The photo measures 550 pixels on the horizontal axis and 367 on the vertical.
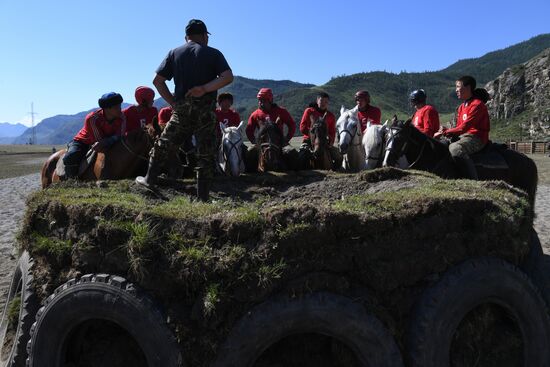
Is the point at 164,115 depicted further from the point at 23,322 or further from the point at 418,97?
the point at 23,322

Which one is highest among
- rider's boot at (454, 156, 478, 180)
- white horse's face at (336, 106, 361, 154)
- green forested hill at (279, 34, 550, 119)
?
green forested hill at (279, 34, 550, 119)

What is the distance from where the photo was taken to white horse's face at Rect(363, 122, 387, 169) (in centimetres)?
875

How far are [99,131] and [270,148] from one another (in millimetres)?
2977

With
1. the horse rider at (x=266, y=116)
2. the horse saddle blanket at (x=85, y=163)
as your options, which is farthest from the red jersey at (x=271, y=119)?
the horse saddle blanket at (x=85, y=163)

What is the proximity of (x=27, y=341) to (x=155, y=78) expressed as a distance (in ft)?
10.5

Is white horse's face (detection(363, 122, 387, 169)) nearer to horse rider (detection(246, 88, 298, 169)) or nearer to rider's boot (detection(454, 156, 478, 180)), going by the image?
rider's boot (detection(454, 156, 478, 180))

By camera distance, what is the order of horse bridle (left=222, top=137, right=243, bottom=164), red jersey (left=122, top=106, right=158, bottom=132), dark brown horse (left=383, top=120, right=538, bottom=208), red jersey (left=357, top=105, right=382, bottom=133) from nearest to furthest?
1. horse bridle (left=222, top=137, right=243, bottom=164)
2. dark brown horse (left=383, top=120, right=538, bottom=208)
3. red jersey (left=122, top=106, right=158, bottom=132)
4. red jersey (left=357, top=105, right=382, bottom=133)

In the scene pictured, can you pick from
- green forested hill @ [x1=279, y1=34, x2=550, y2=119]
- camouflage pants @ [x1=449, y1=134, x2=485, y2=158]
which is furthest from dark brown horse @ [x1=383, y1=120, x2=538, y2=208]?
green forested hill @ [x1=279, y1=34, x2=550, y2=119]

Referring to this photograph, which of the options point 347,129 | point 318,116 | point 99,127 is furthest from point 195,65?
point 318,116

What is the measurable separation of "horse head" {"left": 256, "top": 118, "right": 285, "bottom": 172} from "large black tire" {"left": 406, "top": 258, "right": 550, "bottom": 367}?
196 inches

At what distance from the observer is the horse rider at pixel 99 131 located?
26.1 feet

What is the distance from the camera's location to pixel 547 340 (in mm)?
3988

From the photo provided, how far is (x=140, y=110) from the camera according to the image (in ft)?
31.3

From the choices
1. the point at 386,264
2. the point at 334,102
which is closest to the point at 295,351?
the point at 386,264
